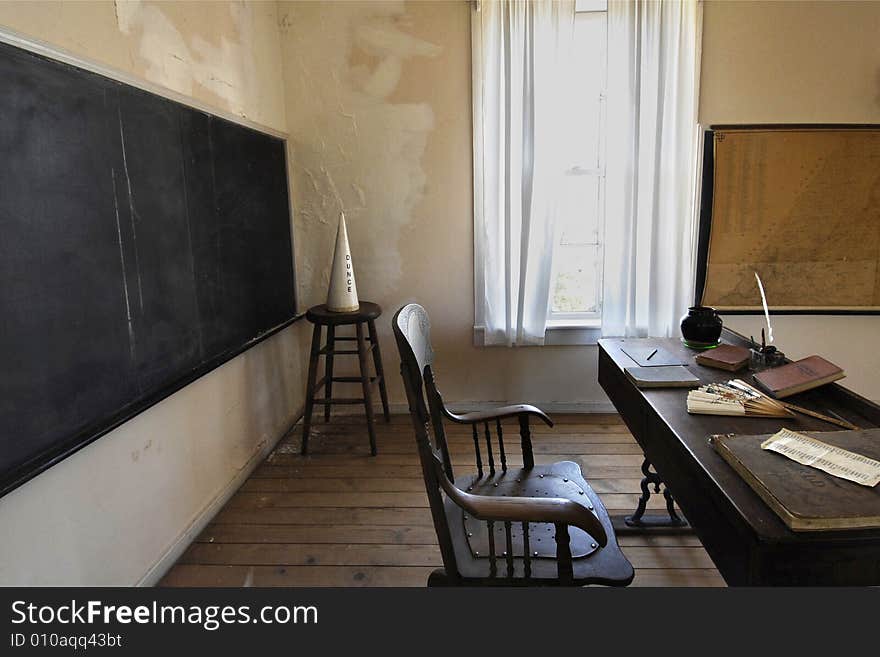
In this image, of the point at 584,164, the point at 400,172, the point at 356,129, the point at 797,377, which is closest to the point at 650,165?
the point at 584,164

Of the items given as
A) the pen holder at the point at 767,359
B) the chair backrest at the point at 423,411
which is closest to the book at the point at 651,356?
the pen holder at the point at 767,359

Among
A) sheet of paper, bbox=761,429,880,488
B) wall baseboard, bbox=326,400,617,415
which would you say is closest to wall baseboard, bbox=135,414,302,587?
wall baseboard, bbox=326,400,617,415

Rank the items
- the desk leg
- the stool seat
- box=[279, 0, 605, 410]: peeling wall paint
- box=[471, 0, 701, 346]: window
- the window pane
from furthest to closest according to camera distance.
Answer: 1. the window pane
2. box=[279, 0, 605, 410]: peeling wall paint
3. box=[471, 0, 701, 346]: window
4. the stool seat
5. the desk leg

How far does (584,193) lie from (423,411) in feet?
7.80

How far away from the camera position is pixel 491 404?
12.0 feet

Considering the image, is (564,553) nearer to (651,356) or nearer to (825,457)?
(825,457)

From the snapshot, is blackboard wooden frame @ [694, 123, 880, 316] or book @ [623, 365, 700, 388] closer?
book @ [623, 365, 700, 388]

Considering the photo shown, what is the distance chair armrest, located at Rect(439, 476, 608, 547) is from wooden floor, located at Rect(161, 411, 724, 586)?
91 centimetres

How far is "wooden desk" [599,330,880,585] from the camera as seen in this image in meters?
1.04

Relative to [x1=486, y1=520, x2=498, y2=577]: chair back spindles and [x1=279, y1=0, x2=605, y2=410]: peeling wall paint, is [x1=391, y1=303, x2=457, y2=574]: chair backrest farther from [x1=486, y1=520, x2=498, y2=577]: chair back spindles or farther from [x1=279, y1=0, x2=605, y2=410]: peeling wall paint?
[x1=279, y1=0, x2=605, y2=410]: peeling wall paint
